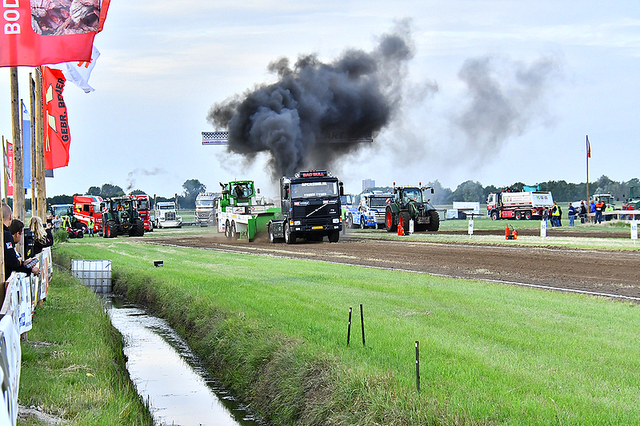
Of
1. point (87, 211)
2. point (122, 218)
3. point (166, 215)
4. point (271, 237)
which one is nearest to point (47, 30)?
point (271, 237)

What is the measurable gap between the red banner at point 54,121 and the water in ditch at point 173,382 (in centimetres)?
796

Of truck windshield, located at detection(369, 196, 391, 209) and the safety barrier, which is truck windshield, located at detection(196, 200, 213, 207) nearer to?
truck windshield, located at detection(369, 196, 391, 209)

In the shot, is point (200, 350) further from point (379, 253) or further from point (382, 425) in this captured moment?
point (379, 253)

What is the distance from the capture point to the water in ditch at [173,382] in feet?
26.5

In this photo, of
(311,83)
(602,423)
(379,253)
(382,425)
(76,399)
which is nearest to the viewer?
(602,423)

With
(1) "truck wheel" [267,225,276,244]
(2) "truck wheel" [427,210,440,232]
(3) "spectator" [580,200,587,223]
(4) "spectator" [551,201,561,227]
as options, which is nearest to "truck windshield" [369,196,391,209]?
(2) "truck wheel" [427,210,440,232]

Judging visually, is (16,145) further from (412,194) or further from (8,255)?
(412,194)

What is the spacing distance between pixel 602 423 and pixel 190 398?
204 inches

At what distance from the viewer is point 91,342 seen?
10.3m

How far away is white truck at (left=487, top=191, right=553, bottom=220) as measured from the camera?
64.2m

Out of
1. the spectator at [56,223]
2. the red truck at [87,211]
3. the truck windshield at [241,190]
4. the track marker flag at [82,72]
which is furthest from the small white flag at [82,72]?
the red truck at [87,211]

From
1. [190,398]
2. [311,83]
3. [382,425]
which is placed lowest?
[190,398]

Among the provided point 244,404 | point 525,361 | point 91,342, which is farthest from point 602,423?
point 91,342

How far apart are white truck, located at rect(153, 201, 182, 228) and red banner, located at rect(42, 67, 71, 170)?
180ft
